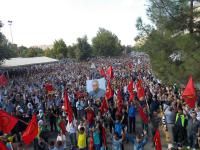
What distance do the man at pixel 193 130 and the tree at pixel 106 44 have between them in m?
72.0

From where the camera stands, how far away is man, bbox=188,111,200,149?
37.7 ft

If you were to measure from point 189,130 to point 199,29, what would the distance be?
5853 mm

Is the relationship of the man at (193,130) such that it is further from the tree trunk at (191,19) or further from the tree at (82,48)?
the tree at (82,48)

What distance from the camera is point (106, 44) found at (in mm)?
85875

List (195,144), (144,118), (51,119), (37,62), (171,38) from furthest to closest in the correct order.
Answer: (37,62)
(171,38)
(51,119)
(144,118)
(195,144)

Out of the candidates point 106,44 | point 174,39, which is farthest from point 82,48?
point 174,39

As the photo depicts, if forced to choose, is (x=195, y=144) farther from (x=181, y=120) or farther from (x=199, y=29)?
(x=199, y=29)

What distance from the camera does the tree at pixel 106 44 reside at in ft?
281

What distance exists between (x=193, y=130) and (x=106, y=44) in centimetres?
7492

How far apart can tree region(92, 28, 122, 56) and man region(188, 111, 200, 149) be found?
7200 cm

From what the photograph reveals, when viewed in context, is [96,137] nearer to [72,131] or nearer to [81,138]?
[81,138]

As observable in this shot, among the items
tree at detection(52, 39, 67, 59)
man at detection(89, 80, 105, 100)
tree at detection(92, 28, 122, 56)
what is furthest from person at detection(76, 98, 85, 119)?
tree at detection(52, 39, 67, 59)

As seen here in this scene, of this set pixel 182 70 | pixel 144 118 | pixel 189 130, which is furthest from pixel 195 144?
pixel 182 70

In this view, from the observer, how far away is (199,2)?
50.5 feet
